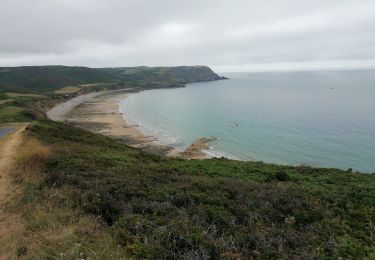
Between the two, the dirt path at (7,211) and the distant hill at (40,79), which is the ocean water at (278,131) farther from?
the distant hill at (40,79)

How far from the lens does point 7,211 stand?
433 inches

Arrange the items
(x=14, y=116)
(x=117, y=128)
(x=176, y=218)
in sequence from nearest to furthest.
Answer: (x=176, y=218)
(x=14, y=116)
(x=117, y=128)

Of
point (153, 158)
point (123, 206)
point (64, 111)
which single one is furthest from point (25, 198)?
point (64, 111)

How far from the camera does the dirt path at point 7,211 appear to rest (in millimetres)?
8133

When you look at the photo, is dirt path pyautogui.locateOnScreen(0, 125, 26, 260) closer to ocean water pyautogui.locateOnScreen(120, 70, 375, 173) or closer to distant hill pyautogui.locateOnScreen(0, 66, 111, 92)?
ocean water pyautogui.locateOnScreen(120, 70, 375, 173)

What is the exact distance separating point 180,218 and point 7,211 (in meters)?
6.04

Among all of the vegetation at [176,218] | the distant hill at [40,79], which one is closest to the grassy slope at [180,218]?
the vegetation at [176,218]

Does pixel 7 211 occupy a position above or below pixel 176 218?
below

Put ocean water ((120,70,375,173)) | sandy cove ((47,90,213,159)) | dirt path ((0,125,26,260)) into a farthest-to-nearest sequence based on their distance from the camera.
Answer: sandy cove ((47,90,213,159)) < ocean water ((120,70,375,173)) < dirt path ((0,125,26,260))

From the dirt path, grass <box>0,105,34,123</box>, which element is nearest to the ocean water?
grass <box>0,105,34,123</box>

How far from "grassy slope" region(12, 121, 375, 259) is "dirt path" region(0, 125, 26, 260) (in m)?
0.34

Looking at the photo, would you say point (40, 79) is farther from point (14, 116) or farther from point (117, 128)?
point (14, 116)

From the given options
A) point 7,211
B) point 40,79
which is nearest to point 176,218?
point 7,211

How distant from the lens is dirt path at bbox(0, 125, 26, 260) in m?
8.13
